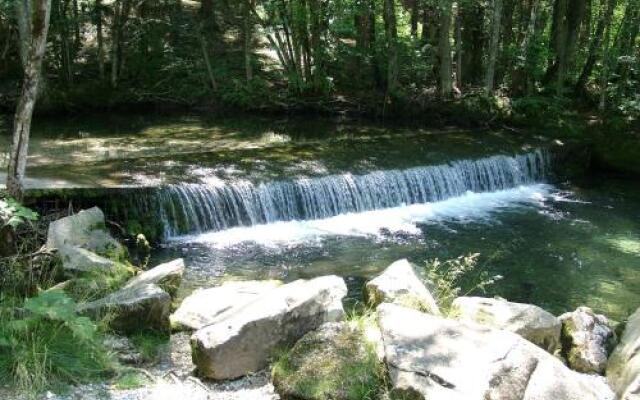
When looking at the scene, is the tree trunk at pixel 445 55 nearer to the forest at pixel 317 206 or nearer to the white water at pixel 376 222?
the forest at pixel 317 206

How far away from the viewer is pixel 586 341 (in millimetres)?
5816

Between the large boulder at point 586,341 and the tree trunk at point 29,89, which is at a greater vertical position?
the tree trunk at point 29,89

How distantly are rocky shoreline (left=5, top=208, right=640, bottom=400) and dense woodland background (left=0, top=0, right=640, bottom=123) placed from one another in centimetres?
1156

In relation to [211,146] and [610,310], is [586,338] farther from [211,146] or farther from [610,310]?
[211,146]

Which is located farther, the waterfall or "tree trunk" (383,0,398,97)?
"tree trunk" (383,0,398,97)

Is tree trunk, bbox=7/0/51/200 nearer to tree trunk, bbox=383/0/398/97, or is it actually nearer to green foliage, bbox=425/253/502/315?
green foliage, bbox=425/253/502/315

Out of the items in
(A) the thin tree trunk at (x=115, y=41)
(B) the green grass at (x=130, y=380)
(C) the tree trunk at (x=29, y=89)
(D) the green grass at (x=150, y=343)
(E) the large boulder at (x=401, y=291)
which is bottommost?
(D) the green grass at (x=150, y=343)

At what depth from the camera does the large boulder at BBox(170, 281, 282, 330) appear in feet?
19.7

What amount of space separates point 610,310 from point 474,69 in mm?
14134

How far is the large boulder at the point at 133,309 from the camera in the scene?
5453mm

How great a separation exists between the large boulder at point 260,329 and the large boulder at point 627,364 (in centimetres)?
224

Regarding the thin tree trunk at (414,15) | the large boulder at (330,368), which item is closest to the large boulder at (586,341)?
the large boulder at (330,368)

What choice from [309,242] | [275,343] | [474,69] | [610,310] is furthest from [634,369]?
[474,69]

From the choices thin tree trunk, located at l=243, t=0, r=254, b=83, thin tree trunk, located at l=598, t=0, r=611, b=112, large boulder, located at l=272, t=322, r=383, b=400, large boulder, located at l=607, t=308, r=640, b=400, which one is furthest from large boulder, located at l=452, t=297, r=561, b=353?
thin tree trunk, located at l=243, t=0, r=254, b=83
